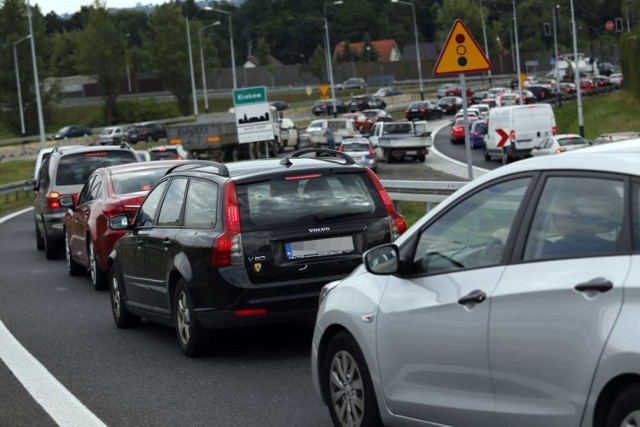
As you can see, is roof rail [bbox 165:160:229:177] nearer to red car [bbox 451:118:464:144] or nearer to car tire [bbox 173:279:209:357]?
car tire [bbox 173:279:209:357]

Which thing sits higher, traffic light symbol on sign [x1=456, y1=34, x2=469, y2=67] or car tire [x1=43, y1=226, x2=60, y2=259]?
traffic light symbol on sign [x1=456, y1=34, x2=469, y2=67]

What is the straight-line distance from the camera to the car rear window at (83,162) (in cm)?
2189

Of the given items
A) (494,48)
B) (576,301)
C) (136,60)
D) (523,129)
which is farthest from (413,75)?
(576,301)

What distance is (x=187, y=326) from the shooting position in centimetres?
1080

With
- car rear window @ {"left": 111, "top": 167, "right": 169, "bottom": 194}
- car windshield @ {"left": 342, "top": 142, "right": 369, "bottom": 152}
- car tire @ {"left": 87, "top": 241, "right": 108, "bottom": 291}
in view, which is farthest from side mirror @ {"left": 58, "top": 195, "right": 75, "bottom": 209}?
car windshield @ {"left": 342, "top": 142, "right": 369, "bottom": 152}

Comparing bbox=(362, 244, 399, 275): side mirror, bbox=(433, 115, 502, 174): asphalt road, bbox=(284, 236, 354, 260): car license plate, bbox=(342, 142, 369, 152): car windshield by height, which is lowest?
bbox=(433, 115, 502, 174): asphalt road

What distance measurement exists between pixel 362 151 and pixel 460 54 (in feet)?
126

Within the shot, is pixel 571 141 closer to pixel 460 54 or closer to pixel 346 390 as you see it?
pixel 460 54

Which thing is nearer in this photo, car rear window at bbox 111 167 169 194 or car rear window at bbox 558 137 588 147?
car rear window at bbox 111 167 169 194

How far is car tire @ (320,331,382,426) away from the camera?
23.1ft

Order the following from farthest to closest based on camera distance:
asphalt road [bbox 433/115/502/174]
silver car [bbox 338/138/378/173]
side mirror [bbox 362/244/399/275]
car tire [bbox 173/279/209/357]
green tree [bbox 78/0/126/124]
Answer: green tree [bbox 78/0/126/124] → asphalt road [bbox 433/115/502/174] → silver car [bbox 338/138/378/173] → car tire [bbox 173/279/209/357] → side mirror [bbox 362/244/399/275]

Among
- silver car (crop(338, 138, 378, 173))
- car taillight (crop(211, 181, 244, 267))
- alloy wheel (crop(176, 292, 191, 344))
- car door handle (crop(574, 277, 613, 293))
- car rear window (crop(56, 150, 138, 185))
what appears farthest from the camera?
silver car (crop(338, 138, 378, 173))

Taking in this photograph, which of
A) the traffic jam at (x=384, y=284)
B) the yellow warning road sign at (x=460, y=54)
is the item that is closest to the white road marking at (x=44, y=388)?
the traffic jam at (x=384, y=284)

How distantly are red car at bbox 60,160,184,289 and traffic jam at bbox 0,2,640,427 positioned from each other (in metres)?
0.03
